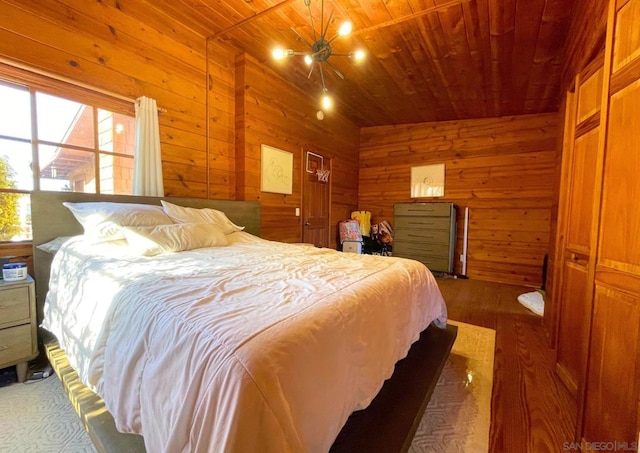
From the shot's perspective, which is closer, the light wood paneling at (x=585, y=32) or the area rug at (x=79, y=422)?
the area rug at (x=79, y=422)

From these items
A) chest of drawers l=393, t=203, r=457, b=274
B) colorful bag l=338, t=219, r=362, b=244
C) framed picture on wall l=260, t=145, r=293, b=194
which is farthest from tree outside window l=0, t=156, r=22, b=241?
chest of drawers l=393, t=203, r=457, b=274

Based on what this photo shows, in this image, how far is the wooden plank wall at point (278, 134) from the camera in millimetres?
3217

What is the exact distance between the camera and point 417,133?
5.12m

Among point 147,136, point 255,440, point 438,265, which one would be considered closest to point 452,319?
point 438,265

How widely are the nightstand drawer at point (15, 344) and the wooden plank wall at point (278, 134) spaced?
2092 millimetres

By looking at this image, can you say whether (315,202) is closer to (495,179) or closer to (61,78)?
(495,179)

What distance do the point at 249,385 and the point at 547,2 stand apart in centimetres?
327

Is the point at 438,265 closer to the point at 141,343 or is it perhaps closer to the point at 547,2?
the point at 547,2

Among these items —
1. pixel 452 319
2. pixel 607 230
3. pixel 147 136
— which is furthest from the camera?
pixel 452 319

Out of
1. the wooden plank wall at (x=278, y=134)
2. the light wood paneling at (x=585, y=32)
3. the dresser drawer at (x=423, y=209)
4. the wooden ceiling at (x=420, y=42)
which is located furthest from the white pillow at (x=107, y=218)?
the dresser drawer at (x=423, y=209)

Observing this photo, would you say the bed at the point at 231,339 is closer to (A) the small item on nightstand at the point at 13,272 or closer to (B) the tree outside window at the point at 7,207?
(A) the small item on nightstand at the point at 13,272

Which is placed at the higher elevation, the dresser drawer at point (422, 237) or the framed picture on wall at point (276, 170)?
the framed picture on wall at point (276, 170)

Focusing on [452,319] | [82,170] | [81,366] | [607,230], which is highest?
[82,170]

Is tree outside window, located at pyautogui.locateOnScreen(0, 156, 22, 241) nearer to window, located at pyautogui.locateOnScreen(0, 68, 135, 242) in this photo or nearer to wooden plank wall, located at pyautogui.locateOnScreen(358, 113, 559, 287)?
window, located at pyautogui.locateOnScreen(0, 68, 135, 242)
